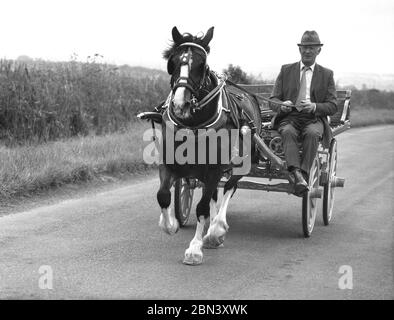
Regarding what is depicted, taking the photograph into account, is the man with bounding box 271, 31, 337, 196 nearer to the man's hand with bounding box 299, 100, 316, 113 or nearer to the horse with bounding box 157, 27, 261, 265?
the man's hand with bounding box 299, 100, 316, 113

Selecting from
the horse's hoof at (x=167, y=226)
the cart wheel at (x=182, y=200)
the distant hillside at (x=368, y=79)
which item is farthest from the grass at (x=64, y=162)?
the distant hillside at (x=368, y=79)

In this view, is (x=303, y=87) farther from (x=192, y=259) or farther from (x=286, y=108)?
(x=192, y=259)

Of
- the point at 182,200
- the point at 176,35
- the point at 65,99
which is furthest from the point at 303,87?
the point at 65,99

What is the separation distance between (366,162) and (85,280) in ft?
35.1

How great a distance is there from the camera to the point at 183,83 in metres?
5.94

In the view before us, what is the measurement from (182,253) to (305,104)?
2.27m

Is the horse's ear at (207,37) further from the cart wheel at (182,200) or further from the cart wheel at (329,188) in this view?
the cart wheel at (329,188)

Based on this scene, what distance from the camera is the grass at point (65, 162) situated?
9.34 m

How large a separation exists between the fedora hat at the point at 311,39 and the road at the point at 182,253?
2.17 meters

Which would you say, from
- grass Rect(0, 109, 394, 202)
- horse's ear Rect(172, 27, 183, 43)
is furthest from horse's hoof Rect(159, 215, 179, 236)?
grass Rect(0, 109, 394, 202)

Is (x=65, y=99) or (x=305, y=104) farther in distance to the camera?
(x=65, y=99)

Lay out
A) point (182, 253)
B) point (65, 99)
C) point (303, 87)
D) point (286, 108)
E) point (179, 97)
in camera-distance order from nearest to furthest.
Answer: point (179, 97), point (182, 253), point (286, 108), point (303, 87), point (65, 99)

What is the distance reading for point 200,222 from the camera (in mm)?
6566
